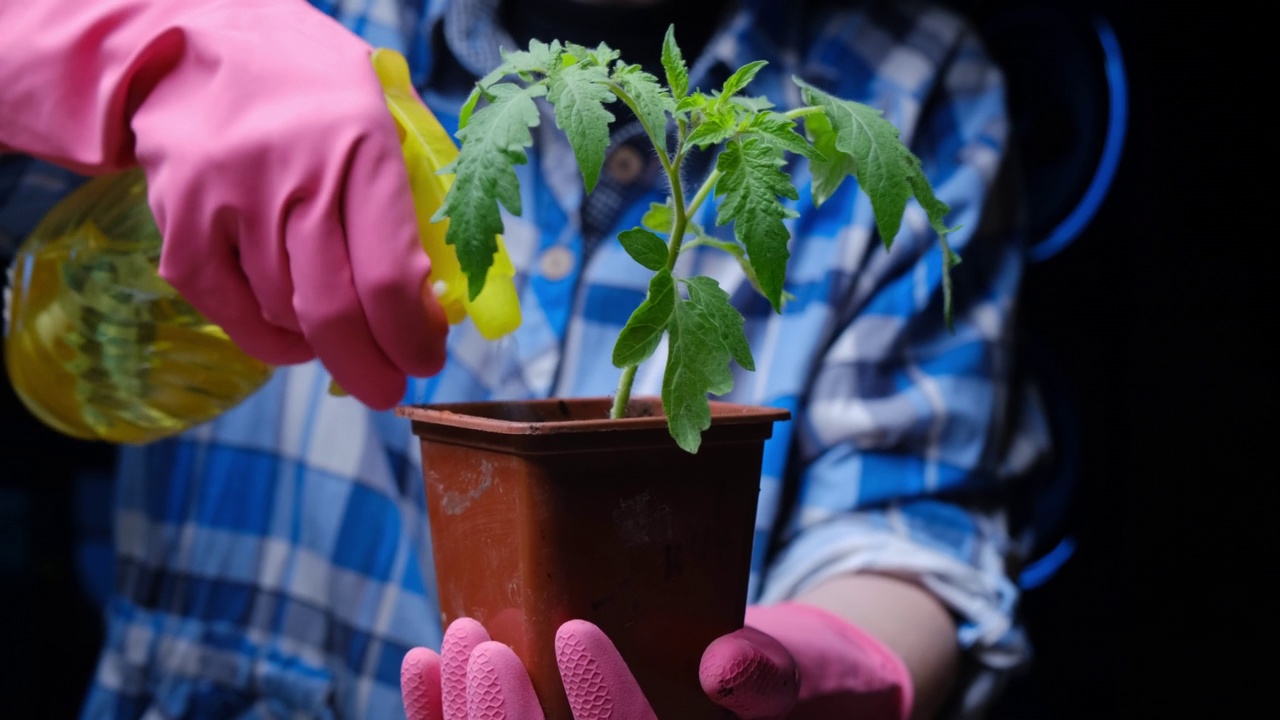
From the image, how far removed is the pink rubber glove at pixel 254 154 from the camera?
2.27ft

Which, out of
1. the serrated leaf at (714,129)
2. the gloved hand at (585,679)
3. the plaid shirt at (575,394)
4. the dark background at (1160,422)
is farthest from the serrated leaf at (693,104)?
the dark background at (1160,422)

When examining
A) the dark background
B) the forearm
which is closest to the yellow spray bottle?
the forearm

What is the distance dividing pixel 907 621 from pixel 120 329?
2.43 ft

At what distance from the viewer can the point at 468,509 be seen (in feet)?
1.90

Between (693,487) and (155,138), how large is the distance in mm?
455

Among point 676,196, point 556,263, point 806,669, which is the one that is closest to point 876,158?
point 676,196

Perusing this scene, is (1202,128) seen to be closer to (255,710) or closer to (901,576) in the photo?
(901,576)

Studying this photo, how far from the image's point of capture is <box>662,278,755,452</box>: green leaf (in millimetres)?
502

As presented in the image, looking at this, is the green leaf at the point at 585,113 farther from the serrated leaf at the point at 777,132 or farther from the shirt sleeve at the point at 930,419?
the shirt sleeve at the point at 930,419

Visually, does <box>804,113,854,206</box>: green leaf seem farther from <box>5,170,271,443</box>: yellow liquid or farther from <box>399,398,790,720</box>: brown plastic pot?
<box>5,170,271,443</box>: yellow liquid

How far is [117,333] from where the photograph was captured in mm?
851

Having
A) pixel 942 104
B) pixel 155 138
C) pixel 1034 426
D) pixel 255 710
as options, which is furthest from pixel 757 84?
pixel 255 710

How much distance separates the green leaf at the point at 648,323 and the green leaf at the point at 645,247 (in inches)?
0.5

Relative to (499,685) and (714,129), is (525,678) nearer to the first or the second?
(499,685)
